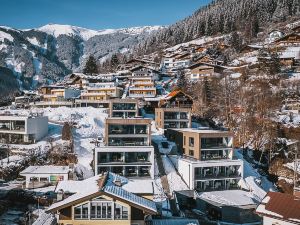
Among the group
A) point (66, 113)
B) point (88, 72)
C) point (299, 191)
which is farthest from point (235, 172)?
point (88, 72)

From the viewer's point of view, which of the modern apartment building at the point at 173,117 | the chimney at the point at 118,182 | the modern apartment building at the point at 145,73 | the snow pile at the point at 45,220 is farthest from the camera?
the modern apartment building at the point at 145,73

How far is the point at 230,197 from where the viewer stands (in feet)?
128

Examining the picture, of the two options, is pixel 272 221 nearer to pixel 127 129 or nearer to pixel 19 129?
pixel 127 129

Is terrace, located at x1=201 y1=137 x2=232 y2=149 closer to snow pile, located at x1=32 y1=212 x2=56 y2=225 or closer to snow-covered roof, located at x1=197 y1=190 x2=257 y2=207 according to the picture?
snow-covered roof, located at x1=197 y1=190 x2=257 y2=207

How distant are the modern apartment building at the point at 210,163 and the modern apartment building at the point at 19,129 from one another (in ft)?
70.6

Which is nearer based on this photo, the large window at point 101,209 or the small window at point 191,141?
the large window at point 101,209

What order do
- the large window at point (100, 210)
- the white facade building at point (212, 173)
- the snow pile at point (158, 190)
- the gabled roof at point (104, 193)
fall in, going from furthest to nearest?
the white facade building at point (212, 173), the snow pile at point (158, 190), the large window at point (100, 210), the gabled roof at point (104, 193)

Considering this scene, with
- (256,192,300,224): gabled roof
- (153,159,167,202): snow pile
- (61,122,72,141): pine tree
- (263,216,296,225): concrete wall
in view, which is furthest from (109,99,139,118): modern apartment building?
(263,216,296,225): concrete wall

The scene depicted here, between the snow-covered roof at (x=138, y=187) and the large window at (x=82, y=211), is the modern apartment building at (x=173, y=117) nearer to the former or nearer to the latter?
the snow-covered roof at (x=138, y=187)

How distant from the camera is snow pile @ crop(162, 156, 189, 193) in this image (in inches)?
1625

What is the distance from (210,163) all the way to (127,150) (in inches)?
380

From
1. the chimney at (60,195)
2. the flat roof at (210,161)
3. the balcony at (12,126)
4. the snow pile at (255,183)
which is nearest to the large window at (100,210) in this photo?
the chimney at (60,195)

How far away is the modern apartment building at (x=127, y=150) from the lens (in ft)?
140

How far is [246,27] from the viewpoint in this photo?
120938 mm
